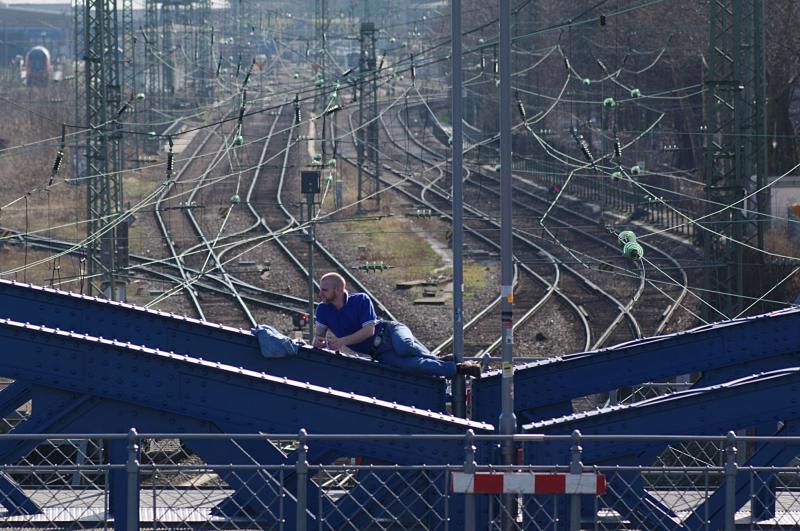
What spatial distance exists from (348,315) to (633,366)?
2.22 metres

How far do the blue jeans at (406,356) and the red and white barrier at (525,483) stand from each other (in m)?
2.61

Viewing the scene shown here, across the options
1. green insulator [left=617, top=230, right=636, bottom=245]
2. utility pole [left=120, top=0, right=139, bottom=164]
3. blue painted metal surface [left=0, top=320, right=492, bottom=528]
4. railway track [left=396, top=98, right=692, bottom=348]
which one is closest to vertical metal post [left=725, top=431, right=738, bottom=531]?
blue painted metal surface [left=0, top=320, right=492, bottom=528]

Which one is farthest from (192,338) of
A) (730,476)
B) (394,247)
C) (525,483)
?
(394,247)

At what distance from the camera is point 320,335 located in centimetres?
1126

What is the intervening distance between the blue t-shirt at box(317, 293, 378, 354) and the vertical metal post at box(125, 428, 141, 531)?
3016mm

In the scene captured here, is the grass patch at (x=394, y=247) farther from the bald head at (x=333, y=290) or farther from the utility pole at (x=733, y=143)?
the bald head at (x=333, y=290)

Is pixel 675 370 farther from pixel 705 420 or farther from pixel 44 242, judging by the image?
pixel 44 242

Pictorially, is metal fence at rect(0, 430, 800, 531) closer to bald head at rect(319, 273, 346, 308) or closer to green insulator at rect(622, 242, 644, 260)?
bald head at rect(319, 273, 346, 308)

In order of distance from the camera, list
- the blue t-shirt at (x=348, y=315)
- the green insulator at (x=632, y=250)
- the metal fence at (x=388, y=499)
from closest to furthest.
Result: the metal fence at (x=388, y=499)
the blue t-shirt at (x=348, y=315)
the green insulator at (x=632, y=250)

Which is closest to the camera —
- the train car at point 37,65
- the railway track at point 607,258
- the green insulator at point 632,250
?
the green insulator at point 632,250

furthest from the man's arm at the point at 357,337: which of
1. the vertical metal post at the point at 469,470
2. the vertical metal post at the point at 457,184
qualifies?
the vertical metal post at the point at 469,470

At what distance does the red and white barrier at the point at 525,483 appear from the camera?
8.24 metres

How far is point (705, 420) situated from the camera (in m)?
9.67

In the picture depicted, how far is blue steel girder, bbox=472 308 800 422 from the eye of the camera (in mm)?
11203
